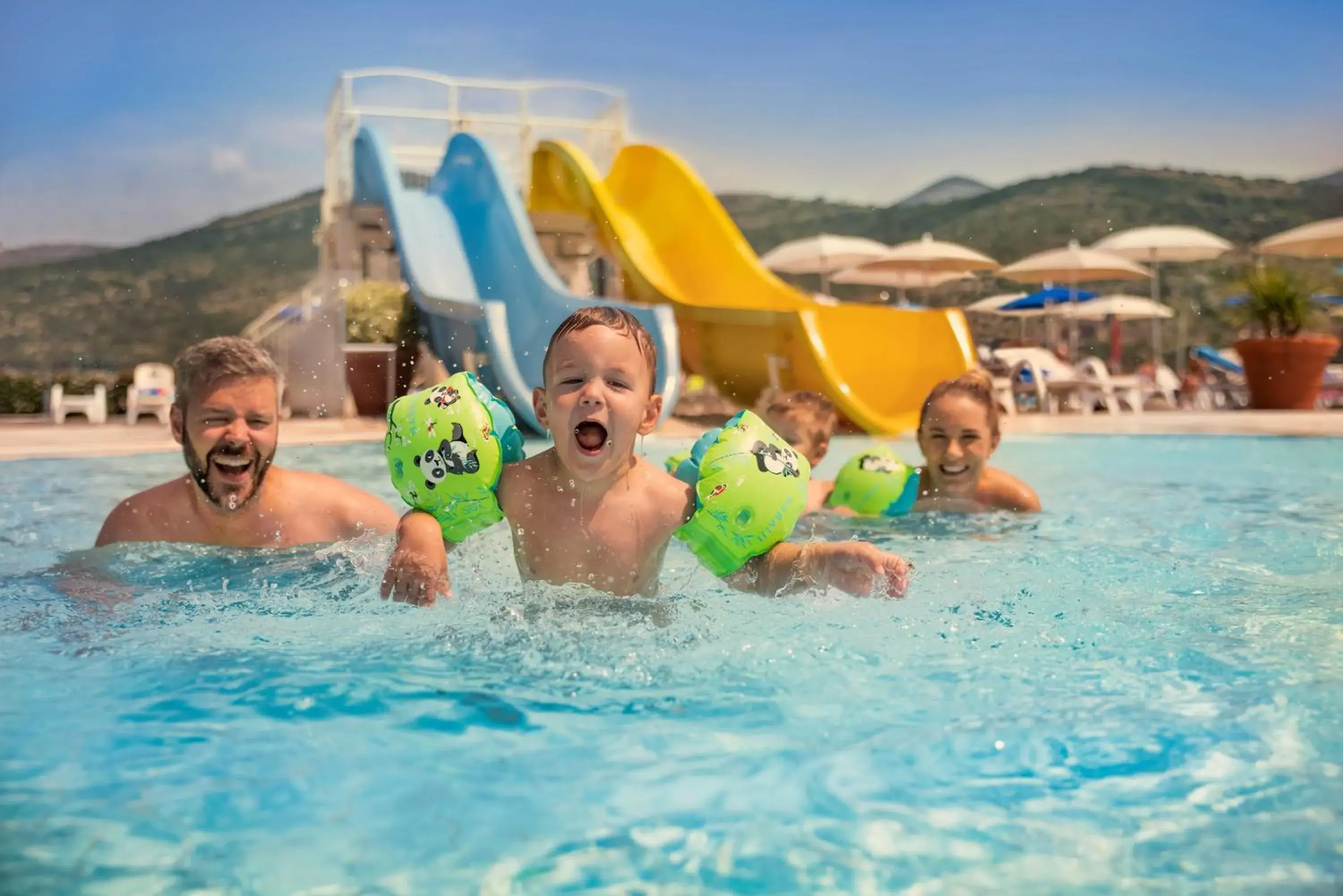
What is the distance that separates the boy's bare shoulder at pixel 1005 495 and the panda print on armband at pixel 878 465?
41 centimetres

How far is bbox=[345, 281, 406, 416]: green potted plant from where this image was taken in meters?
12.0

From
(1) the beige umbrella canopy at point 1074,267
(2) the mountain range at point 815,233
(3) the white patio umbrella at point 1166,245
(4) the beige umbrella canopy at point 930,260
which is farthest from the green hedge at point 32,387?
(3) the white patio umbrella at point 1166,245

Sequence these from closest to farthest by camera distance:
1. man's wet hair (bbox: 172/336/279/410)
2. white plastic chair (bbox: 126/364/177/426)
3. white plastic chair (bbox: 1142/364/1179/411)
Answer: man's wet hair (bbox: 172/336/279/410) < white plastic chair (bbox: 126/364/177/426) < white plastic chair (bbox: 1142/364/1179/411)

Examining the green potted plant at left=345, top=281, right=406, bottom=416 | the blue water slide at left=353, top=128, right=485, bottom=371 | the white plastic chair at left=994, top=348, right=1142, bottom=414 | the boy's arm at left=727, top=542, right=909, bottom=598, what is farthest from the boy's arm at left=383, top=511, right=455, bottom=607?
the white plastic chair at left=994, top=348, right=1142, bottom=414

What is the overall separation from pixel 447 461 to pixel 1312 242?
15567 millimetres

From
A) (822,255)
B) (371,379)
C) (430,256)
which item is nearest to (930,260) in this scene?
(822,255)

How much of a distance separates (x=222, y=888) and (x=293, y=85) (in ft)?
122

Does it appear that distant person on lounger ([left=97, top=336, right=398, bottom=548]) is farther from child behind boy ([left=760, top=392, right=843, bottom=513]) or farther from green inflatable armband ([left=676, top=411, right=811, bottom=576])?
child behind boy ([left=760, top=392, right=843, bottom=513])

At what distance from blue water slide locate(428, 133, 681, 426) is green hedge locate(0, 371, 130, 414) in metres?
4.86

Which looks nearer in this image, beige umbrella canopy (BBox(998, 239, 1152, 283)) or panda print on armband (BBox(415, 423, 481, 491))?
panda print on armband (BBox(415, 423, 481, 491))

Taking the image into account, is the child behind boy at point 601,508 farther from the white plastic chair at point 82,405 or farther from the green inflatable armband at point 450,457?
the white plastic chair at point 82,405

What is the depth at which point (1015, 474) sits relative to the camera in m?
7.59

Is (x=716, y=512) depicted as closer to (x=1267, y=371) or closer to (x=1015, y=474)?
(x=1015, y=474)

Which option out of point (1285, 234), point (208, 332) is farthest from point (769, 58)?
point (1285, 234)
